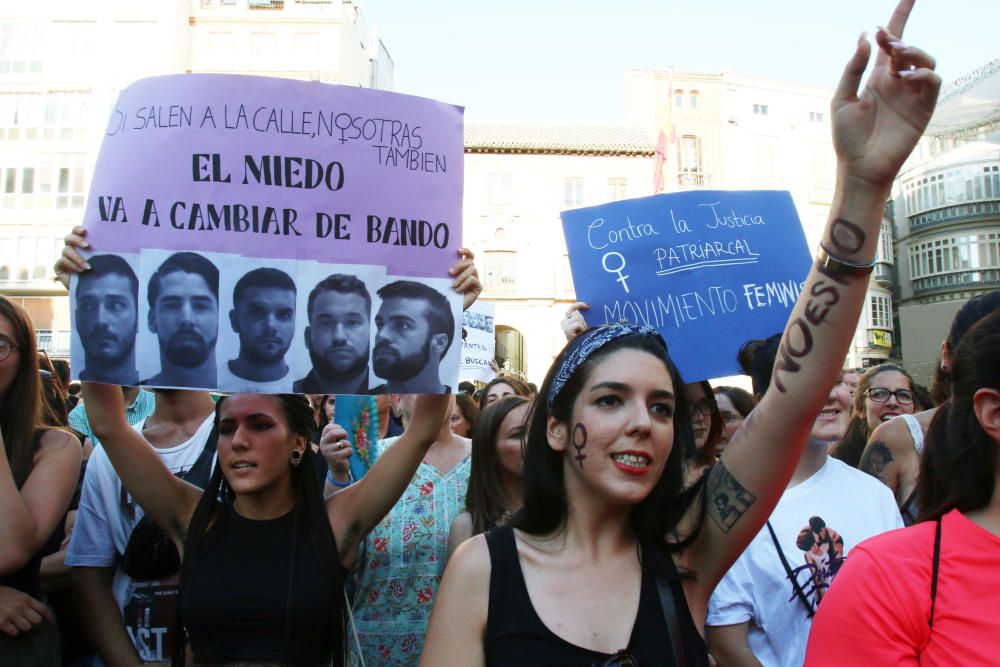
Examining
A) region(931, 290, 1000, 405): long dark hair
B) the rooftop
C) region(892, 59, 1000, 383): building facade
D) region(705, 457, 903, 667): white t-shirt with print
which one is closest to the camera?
region(931, 290, 1000, 405): long dark hair

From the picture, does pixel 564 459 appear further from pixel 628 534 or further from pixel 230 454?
pixel 230 454

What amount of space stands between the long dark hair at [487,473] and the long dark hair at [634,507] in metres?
1.26

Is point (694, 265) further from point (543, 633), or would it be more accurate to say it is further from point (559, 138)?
point (559, 138)

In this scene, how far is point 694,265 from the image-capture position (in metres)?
4.14

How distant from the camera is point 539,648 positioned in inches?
77.6

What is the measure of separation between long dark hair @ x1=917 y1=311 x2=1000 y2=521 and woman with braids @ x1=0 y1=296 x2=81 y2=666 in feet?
8.62

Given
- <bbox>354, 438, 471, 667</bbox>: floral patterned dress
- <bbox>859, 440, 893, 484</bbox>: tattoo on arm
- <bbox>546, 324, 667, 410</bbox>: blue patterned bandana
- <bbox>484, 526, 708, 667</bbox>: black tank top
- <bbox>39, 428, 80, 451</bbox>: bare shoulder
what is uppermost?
<bbox>546, 324, 667, 410</bbox>: blue patterned bandana

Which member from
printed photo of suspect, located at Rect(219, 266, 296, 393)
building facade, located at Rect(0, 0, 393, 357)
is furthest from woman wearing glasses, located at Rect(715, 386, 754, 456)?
building facade, located at Rect(0, 0, 393, 357)

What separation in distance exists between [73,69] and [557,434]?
4211cm

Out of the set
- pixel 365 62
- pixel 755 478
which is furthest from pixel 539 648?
pixel 365 62

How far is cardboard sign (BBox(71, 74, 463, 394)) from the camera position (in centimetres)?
275

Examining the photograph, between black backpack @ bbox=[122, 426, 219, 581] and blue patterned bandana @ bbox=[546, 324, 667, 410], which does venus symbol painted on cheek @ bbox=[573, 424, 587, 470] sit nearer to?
blue patterned bandana @ bbox=[546, 324, 667, 410]

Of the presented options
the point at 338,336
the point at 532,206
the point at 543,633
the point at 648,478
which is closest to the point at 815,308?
the point at 648,478

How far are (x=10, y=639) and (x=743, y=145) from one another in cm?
4336
